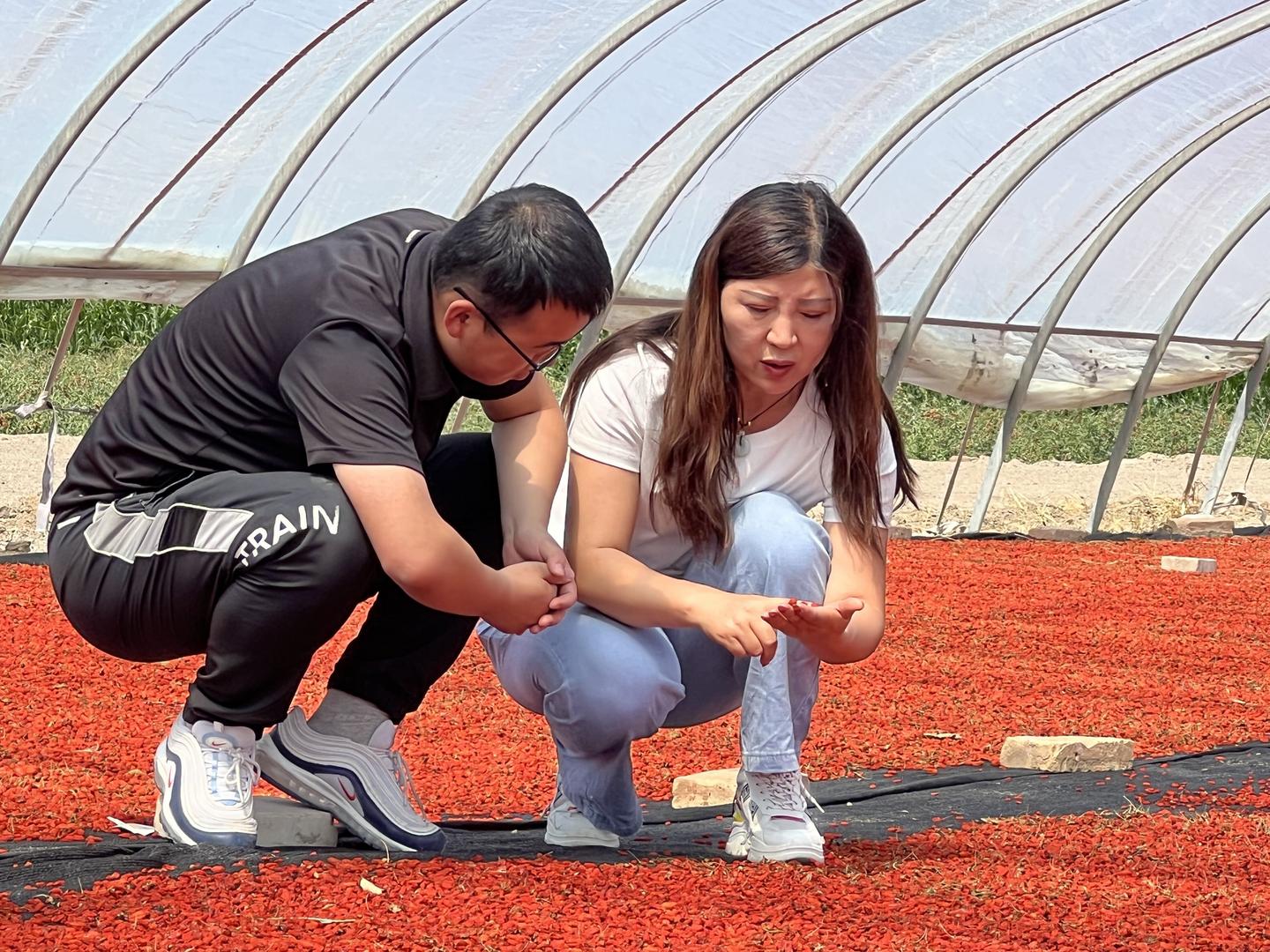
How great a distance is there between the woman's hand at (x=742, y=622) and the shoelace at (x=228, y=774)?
77 cm

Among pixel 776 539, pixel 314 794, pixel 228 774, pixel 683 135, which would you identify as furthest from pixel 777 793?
pixel 683 135

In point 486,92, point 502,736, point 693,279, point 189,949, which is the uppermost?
point 486,92

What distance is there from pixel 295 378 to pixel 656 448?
682 mm

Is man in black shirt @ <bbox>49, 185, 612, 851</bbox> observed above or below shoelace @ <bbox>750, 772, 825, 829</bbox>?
above

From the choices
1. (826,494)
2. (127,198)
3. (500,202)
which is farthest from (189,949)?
(127,198)

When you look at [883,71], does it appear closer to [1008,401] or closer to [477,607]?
[1008,401]

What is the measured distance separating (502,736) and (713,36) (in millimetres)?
4685

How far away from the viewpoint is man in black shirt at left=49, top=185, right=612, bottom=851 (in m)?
2.25

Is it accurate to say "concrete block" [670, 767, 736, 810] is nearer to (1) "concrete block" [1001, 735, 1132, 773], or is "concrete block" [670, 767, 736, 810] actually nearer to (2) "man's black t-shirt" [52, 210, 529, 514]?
(1) "concrete block" [1001, 735, 1132, 773]

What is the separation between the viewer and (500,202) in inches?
90.1

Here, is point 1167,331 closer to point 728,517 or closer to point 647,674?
point 728,517

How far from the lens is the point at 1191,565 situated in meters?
8.16

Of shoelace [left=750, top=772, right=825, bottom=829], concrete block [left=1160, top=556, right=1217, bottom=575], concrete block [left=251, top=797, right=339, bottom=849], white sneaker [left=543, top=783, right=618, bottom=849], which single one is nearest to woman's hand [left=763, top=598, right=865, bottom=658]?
shoelace [left=750, top=772, right=825, bottom=829]

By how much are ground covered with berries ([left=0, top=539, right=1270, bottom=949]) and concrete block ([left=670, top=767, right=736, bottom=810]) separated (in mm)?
174
